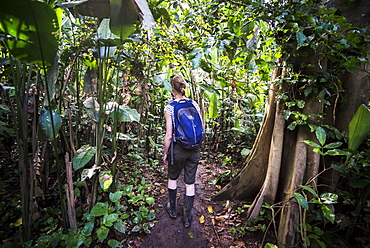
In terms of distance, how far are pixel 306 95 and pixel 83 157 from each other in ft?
6.59

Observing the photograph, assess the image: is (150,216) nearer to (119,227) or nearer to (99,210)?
(119,227)

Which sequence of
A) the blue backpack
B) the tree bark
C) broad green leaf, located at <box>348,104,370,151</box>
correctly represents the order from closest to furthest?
broad green leaf, located at <box>348,104,370,151</box>, the blue backpack, the tree bark

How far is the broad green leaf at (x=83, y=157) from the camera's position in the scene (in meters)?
1.49

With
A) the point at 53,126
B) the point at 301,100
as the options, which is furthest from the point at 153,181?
the point at 301,100

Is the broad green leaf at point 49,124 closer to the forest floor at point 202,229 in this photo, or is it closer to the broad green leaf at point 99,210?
the broad green leaf at point 99,210

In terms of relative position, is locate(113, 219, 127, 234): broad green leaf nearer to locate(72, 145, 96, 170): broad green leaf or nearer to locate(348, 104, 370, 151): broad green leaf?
locate(72, 145, 96, 170): broad green leaf

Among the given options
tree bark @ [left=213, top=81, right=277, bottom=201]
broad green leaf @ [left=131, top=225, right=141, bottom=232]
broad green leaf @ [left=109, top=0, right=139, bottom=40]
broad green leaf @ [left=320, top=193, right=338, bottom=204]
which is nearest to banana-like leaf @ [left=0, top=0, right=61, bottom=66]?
broad green leaf @ [left=109, top=0, right=139, bottom=40]

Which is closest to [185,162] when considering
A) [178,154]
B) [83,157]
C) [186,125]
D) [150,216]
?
[178,154]

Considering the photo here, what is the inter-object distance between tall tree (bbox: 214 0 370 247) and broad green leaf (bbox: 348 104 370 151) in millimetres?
189

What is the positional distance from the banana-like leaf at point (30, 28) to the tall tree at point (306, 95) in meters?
1.61

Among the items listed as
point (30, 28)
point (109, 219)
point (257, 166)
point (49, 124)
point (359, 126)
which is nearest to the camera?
point (30, 28)

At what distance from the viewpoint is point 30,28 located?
1.16m

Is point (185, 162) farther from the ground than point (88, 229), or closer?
farther from the ground

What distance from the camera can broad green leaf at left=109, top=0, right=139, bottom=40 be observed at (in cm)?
137
